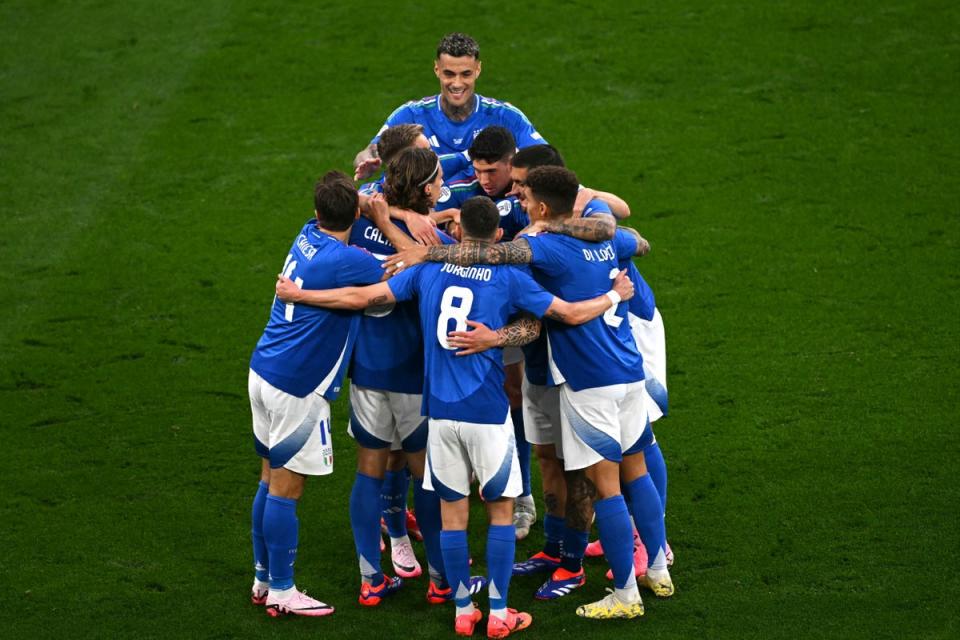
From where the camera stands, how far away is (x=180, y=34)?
13234 millimetres

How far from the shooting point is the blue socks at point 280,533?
581 cm

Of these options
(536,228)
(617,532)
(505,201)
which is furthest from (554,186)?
(617,532)

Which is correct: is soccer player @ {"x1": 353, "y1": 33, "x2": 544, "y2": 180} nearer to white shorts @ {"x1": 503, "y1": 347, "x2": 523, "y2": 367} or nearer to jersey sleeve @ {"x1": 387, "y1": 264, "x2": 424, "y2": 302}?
white shorts @ {"x1": 503, "y1": 347, "x2": 523, "y2": 367}

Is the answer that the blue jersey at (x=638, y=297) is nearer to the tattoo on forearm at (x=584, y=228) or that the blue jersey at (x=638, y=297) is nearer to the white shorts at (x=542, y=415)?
the tattoo on forearm at (x=584, y=228)

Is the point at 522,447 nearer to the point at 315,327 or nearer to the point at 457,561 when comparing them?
the point at 457,561

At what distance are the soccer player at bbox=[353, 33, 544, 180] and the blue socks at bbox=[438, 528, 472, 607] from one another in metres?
2.30

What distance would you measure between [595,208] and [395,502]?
1.85 metres

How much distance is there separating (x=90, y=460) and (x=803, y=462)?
13.6ft

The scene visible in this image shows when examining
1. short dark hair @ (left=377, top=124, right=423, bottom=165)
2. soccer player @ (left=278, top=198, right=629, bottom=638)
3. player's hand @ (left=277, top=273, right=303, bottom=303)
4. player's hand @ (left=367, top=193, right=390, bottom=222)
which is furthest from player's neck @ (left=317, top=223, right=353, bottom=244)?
short dark hair @ (left=377, top=124, right=423, bottom=165)

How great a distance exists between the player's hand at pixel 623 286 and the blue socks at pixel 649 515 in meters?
0.86

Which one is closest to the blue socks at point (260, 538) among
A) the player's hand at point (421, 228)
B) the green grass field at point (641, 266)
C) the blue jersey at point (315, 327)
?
the green grass field at point (641, 266)

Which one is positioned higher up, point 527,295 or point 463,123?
point 463,123

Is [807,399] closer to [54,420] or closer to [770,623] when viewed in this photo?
[770,623]

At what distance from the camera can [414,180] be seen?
230 inches
